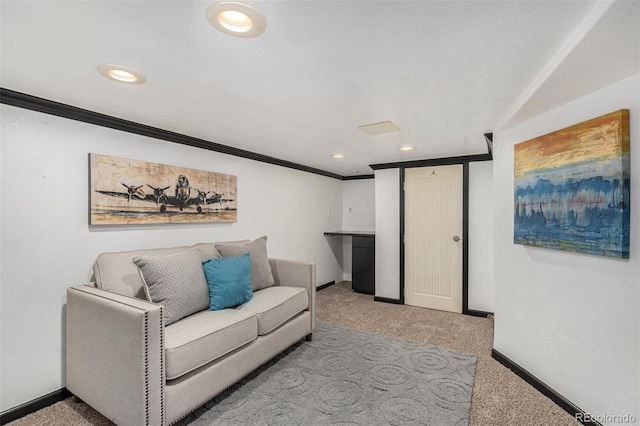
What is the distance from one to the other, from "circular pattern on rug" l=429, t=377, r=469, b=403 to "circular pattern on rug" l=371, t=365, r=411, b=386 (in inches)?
8.2

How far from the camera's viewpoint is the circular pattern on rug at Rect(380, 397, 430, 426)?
1.89 meters

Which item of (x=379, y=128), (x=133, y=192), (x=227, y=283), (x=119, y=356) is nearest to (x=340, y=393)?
(x=227, y=283)

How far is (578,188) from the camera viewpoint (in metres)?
1.83

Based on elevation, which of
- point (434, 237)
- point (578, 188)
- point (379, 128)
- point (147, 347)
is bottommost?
point (147, 347)

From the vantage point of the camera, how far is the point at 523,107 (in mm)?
2045

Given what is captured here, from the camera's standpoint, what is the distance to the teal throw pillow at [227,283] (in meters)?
2.38

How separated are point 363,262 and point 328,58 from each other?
157 inches

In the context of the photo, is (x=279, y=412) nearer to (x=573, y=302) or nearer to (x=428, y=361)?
(x=428, y=361)

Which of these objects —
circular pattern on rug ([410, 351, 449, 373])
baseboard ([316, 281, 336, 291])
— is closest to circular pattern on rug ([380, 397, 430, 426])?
circular pattern on rug ([410, 351, 449, 373])

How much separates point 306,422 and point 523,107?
252cm

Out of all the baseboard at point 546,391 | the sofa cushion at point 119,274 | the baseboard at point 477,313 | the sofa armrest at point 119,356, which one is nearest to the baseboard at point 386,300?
the baseboard at point 477,313

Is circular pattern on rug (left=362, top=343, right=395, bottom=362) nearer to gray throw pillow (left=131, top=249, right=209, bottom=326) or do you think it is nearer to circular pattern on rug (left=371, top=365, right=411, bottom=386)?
circular pattern on rug (left=371, top=365, right=411, bottom=386)

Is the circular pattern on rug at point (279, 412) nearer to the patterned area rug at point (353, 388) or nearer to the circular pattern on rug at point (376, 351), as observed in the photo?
the patterned area rug at point (353, 388)

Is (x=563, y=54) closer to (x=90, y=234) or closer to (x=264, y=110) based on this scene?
(x=264, y=110)
